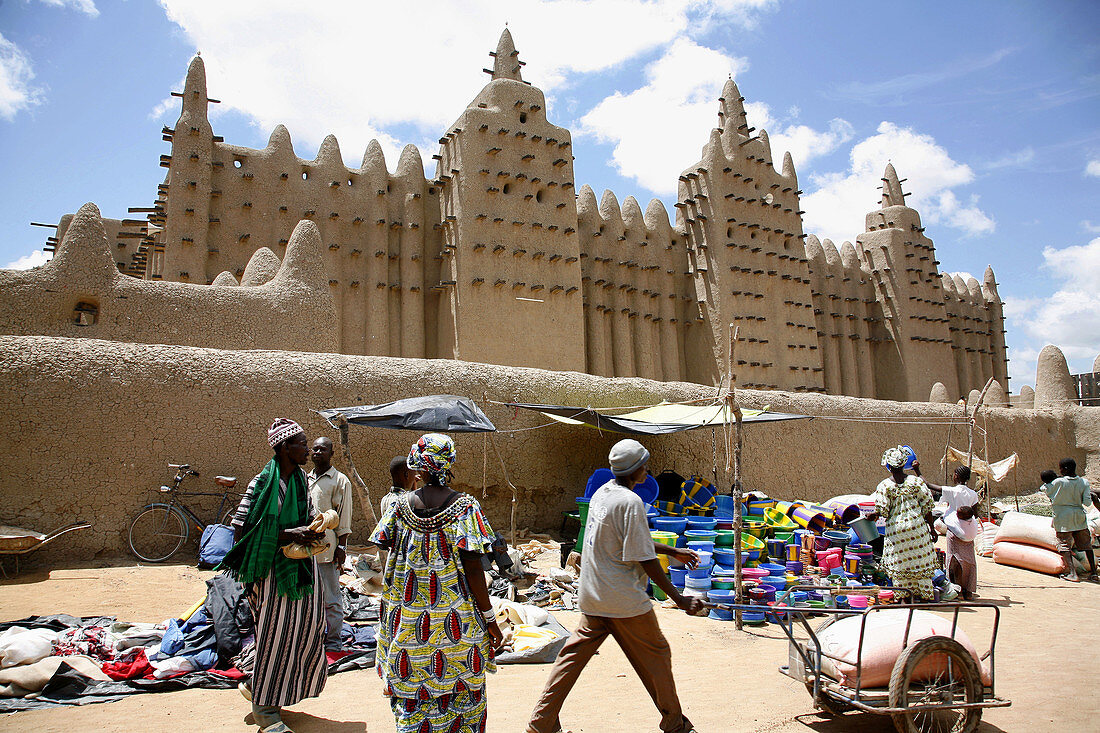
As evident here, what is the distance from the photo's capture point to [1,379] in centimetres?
759

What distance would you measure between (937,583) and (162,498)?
8.67m

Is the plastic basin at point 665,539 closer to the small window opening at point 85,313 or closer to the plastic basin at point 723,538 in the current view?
the plastic basin at point 723,538

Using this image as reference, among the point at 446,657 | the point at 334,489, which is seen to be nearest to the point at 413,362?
the point at 334,489

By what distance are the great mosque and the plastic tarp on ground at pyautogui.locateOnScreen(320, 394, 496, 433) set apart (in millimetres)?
3864

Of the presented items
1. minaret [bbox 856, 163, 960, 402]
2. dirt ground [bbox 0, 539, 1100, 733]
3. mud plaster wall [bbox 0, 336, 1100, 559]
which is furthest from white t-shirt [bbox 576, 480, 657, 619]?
minaret [bbox 856, 163, 960, 402]

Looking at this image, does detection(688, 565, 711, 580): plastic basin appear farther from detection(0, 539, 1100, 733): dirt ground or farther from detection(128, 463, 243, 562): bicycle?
detection(128, 463, 243, 562): bicycle

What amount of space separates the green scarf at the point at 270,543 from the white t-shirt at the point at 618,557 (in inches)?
65.3

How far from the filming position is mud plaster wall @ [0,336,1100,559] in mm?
7672

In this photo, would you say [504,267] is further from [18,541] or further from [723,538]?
[18,541]

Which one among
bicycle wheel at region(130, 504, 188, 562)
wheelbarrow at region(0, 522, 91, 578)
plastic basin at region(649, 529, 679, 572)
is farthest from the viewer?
bicycle wheel at region(130, 504, 188, 562)

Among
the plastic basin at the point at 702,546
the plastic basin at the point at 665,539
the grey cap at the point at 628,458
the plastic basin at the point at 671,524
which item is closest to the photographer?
the grey cap at the point at 628,458

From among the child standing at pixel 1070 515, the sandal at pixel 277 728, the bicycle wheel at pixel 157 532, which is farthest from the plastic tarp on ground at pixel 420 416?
the child standing at pixel 1070 515

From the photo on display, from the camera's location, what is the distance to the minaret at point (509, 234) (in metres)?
18.0

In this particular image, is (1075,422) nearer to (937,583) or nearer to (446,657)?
(937,583)
